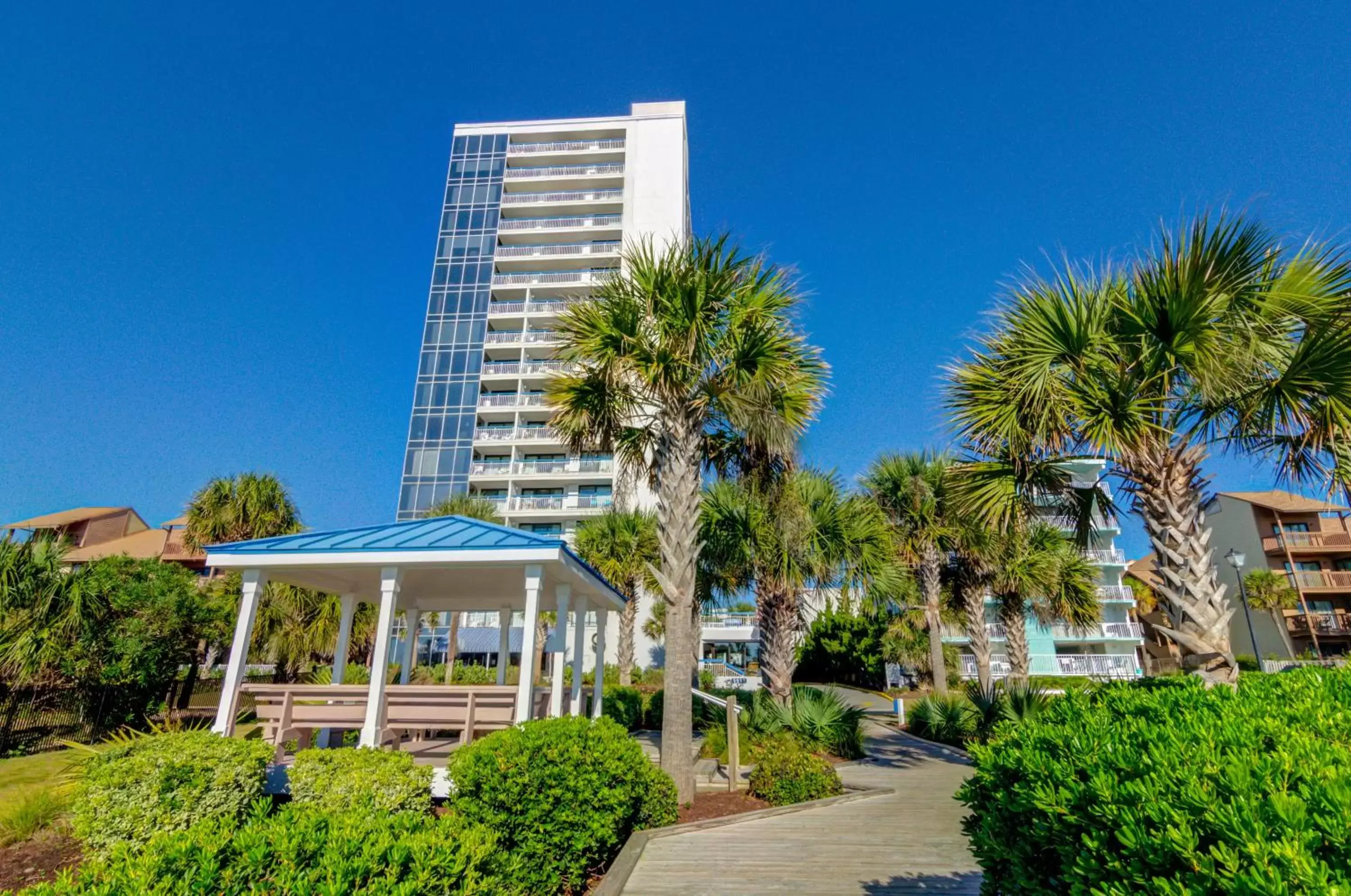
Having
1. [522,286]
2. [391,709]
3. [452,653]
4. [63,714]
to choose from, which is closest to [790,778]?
[391,709]

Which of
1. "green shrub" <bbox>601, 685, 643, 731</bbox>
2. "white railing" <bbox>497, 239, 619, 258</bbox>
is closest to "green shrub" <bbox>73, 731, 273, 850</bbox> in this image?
"green shrub" <bbox>601, 685, 643, 731</bbox>

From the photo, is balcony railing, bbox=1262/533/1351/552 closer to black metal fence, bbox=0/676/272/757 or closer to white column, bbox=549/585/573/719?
white column, bbox=549/585/573/719

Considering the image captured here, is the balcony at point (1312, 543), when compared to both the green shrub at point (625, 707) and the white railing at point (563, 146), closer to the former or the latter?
the green shrub at point (625, 707)

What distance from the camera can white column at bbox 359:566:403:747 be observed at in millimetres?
8375

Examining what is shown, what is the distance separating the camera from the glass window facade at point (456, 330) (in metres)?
40.7

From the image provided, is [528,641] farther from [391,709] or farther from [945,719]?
[945,719]

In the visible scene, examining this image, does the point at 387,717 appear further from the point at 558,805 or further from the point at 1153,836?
the point at 1153,836

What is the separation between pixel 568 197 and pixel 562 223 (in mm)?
2197

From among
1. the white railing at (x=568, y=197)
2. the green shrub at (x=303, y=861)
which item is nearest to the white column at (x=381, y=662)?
the green shrub at (x=303, y=861)

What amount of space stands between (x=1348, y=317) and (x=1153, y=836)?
7.01 metres

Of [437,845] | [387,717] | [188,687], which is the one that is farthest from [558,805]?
[188,687]

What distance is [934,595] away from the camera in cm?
1719

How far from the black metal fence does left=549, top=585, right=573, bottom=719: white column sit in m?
6.27

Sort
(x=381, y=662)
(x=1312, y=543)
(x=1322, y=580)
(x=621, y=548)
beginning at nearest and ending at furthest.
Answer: (x=381, y=662) → (x=621, y=548) → (x=1322, y=580) → (x=1312, y=543)
